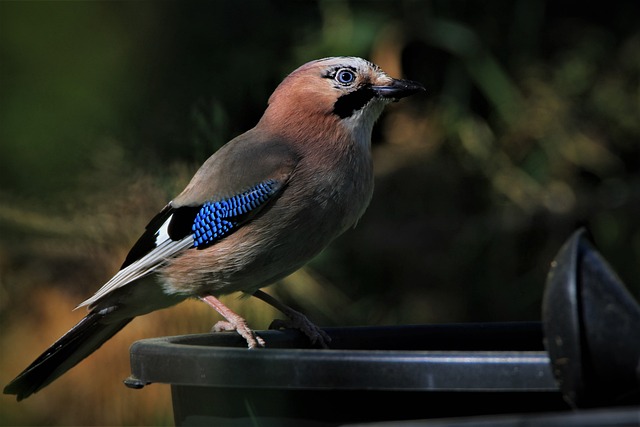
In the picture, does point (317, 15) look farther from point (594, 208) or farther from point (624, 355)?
point (624, 355)

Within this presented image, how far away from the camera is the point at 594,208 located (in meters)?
4.60

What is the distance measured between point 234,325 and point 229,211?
1.02ft

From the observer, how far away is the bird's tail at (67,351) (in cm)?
244

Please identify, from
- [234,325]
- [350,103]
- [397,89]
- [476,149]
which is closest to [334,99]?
[350,103]

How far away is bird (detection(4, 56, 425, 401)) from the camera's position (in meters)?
2.55

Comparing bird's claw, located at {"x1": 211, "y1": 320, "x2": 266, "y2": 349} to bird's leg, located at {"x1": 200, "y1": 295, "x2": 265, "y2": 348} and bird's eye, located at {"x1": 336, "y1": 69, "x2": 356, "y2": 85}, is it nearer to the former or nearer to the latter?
bird's leg, located at {"x1": 200, "y1": 295, "x2": 265, "y2": 348}

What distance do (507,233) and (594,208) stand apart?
0.41m

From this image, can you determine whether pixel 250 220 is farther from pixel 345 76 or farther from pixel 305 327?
pixel 345 76

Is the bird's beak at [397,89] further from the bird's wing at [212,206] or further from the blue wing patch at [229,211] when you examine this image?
the blue wing patch at [229,211]

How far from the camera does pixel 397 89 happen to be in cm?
277

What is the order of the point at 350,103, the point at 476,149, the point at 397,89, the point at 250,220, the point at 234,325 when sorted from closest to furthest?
the point at 234,325, the point at 250,220, the point at 397,89, the point at 350,103, the point at 476,149

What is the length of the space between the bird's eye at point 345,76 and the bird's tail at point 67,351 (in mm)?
891

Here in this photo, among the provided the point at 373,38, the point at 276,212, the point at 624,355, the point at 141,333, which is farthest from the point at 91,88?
the point at 373,38

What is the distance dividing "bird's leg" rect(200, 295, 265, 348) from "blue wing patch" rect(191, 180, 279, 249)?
0.16m
